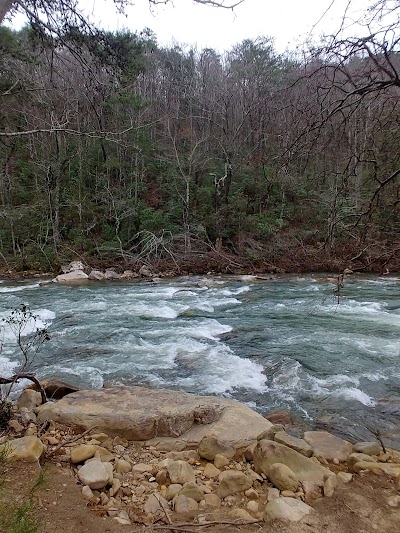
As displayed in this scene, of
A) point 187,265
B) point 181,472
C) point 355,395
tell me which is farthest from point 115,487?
point 187,265

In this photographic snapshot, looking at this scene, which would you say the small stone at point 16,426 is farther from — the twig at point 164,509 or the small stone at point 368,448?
the small stone at point 368,448

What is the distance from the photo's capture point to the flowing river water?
5.57 meters

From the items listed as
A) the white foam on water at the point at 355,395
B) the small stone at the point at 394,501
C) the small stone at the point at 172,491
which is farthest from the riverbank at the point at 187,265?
the small stone at the point at 394,501

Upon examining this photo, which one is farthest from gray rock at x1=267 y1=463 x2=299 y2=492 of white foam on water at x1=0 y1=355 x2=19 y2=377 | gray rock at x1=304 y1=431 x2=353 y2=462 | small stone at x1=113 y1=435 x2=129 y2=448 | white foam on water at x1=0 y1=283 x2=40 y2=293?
white foam on water at x1=0 y1=283 x2=40 y2=293

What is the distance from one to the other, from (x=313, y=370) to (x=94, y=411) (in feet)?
12.3

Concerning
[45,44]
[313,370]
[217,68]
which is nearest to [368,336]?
[313,370]

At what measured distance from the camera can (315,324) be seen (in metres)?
9.14

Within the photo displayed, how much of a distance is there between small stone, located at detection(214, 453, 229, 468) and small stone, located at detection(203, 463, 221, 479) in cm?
6

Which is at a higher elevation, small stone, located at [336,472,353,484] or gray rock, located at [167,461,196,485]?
gray rock, located at [167,461,196,485]

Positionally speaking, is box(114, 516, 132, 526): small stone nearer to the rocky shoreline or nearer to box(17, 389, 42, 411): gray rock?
the rocky shoreline

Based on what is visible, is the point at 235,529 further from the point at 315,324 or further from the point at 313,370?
the point at 315,324

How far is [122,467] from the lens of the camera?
10.6 feet

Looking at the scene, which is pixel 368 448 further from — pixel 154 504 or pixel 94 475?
pixel 94 475

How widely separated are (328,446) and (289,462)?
859 millimetres
